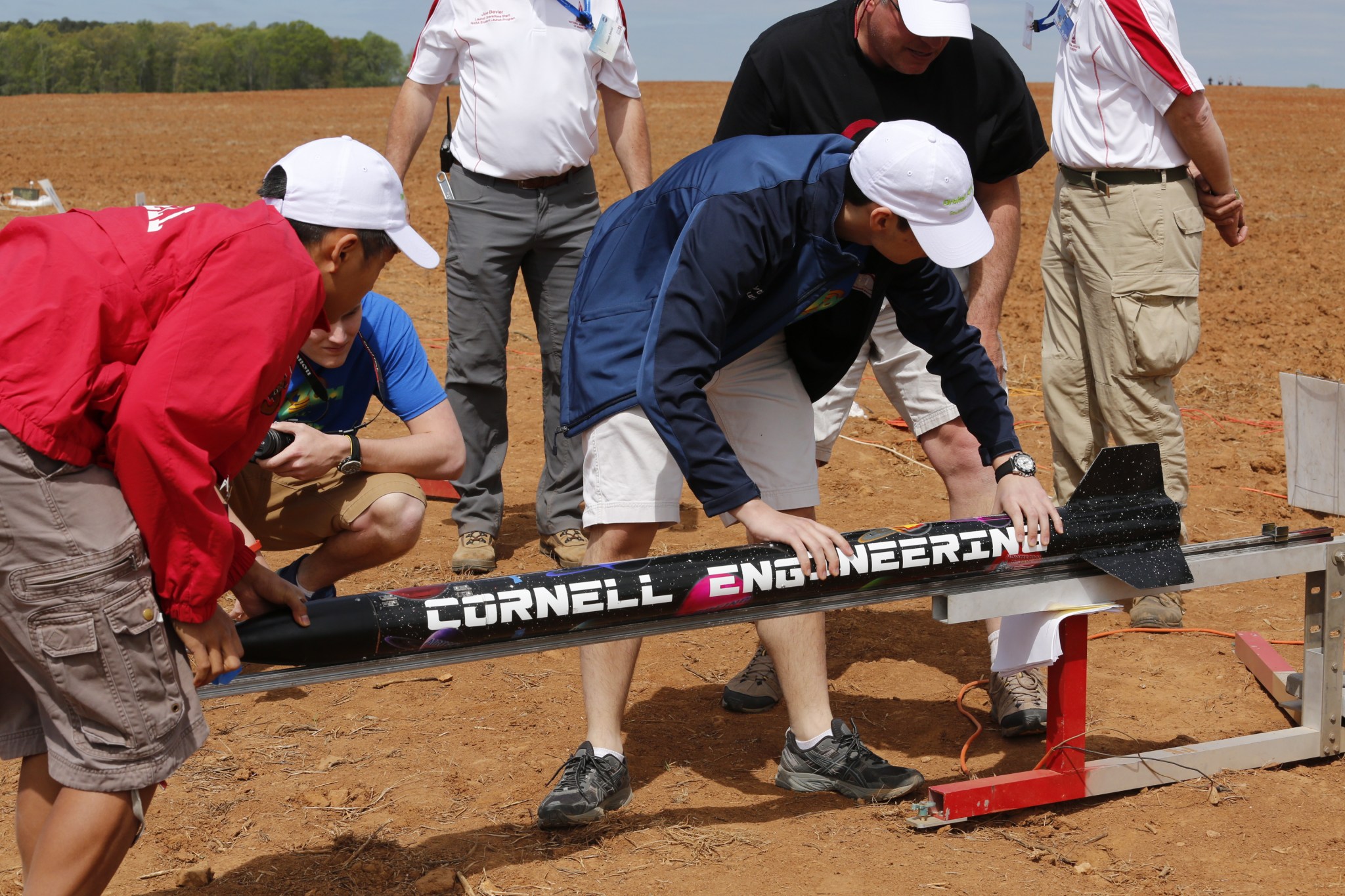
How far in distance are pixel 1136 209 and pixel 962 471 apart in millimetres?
1489

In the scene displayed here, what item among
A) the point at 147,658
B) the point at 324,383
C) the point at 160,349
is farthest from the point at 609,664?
the point at 160,349

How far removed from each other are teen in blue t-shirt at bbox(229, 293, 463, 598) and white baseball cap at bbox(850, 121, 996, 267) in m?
1.51

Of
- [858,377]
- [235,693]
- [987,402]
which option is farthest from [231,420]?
[858,377]

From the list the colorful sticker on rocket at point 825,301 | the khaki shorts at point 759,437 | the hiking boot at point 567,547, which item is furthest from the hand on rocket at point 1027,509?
the hiking boot at point 567,547

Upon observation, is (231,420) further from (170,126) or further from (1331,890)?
(170,126)

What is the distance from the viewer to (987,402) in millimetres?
3473

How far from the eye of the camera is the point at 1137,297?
15.8 ft

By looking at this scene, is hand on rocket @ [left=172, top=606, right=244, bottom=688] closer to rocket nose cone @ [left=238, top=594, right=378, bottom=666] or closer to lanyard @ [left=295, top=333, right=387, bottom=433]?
rocket nose cone @ [left=238, top=594, right=378, bottom=666]

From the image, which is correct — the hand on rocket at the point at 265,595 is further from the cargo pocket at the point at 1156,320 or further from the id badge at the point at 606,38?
the cargo pocket at the point at 1156,320

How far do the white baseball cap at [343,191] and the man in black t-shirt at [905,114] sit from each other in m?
1.62

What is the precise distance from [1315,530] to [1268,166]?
17.9 meters

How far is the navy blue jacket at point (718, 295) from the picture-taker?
9.36 feet

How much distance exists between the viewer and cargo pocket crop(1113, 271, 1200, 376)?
4.75 m

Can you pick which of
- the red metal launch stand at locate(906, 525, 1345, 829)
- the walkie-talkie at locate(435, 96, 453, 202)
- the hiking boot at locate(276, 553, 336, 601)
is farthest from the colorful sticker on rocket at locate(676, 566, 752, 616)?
the walkie-talkie at locate(435, 96, 453, 202)
